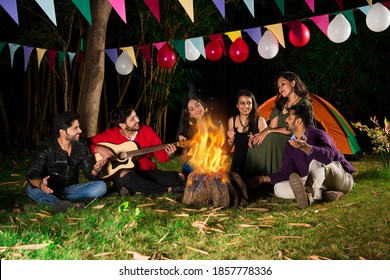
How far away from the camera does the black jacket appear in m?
4.58

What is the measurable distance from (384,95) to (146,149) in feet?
22.9

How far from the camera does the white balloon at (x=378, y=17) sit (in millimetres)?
5082

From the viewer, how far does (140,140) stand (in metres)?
5.25

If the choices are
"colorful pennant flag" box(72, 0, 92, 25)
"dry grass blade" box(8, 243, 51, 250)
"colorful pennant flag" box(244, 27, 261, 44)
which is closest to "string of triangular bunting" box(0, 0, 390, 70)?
"colorful pennant flag" box(244, 27, 261, 44)

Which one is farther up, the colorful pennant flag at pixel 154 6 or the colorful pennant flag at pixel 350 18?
the colorful pennant flag at pixel 350 18

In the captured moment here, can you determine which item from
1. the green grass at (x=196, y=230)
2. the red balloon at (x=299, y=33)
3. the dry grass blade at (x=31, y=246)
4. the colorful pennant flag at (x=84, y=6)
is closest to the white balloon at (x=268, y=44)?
the red balloon at (x=299, y=33)

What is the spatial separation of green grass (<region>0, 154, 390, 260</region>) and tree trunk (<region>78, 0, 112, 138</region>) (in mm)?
2079

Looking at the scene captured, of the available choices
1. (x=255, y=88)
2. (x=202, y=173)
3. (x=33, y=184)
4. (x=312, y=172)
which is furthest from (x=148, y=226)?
(x=255, y=88)

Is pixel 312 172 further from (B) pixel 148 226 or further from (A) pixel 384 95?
(A) pixel 384 95

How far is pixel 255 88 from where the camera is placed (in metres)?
11.4

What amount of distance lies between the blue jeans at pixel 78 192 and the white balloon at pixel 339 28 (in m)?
3.05

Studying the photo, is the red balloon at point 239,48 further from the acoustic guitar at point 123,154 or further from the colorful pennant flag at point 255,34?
the acoustic guitar at point 123,154

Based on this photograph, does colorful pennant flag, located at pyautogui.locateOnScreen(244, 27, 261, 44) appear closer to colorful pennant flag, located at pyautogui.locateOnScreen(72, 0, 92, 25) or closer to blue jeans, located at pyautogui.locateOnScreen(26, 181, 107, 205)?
blue jeans, located at pyautogui.locateOnScreen(26, 181, 107, 205)

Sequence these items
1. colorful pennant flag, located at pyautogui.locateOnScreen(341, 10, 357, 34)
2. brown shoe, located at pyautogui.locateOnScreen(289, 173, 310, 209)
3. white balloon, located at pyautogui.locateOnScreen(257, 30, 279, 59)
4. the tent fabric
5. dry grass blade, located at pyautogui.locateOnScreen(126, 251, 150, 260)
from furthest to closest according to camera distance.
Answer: the tent fabric
white balloon, located at pyautogui.locateOnScreen(257, 30, 279, 59)
colorful pennant flag, located at pyautogui.locateOnScreen(341, 10, 357, 34)
brown shoe, located at pyautogui.locateOnScreen(289, 173, 310, 209)
dry grass blade, located at pyautogui.locateOnScreen(126, 251, 150, 260)
